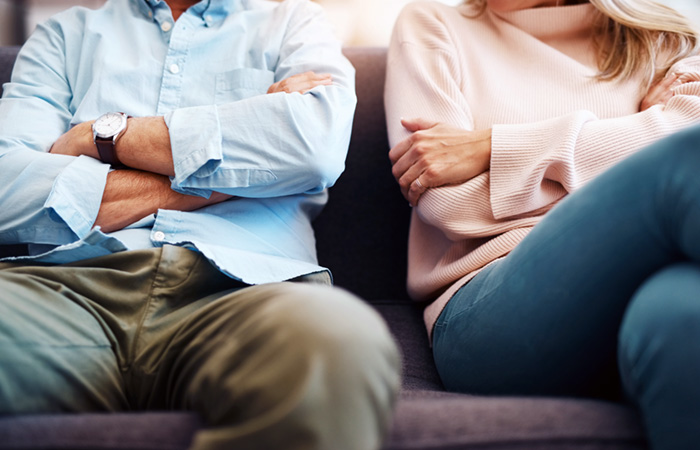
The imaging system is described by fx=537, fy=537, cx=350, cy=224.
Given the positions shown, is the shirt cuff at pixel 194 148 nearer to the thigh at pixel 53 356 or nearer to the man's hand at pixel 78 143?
the man's hand at pixel 78 143

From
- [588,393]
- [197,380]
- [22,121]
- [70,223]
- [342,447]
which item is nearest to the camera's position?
[342,447]

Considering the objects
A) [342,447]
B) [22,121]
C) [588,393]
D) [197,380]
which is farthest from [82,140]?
[588,393]

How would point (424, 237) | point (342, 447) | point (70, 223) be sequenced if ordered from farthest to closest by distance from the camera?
point (424, 237), point (70, 223), point (342, 447)

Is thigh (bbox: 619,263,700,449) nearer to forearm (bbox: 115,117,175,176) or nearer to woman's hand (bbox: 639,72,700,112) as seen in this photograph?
woman's hand (bbox: 639,72,700,112)

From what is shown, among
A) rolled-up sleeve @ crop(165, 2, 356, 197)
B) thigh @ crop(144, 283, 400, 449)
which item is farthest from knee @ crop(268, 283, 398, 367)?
rolled-up sleeve @ crop(165, 2, 356, 197)

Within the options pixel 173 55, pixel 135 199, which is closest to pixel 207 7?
pixel 173 55

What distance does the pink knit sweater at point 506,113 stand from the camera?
2.94ft

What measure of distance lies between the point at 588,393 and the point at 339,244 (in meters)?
0.69

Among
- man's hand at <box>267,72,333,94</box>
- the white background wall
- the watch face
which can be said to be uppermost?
man's hand at <box>267,72,333,94</box>

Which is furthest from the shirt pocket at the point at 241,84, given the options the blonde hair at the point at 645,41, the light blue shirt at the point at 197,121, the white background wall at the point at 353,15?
the white background wall at the point at 353,15

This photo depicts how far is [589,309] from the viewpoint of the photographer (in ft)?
1.97

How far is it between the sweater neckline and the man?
1.37 ft

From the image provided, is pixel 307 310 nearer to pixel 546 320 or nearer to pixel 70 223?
pixel 546 320

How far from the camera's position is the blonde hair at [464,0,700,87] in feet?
3.60
